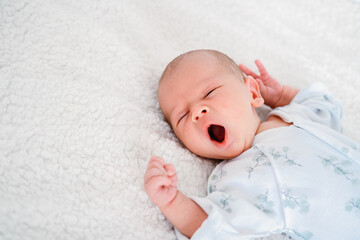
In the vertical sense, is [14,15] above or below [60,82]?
above

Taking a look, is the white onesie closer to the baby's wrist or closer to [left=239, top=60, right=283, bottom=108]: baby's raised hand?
the baby's wrist

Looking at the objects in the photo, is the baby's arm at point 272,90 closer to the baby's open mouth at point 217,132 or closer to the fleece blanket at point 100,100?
the fleece blanket at point 100,100

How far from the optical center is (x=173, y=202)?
895 mm

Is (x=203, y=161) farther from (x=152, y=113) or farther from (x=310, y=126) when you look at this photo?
(x=310, y=126)

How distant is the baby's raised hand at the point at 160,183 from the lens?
0.85 m

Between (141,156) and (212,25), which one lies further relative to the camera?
(212,25)

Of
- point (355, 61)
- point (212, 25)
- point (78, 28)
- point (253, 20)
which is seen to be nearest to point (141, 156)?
point (78, 28)

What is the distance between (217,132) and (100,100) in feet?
1.27

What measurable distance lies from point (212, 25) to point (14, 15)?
2.74 ft

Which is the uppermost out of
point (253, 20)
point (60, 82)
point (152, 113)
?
point (253, 20)

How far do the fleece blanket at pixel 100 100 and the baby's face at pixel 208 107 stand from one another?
7 cm

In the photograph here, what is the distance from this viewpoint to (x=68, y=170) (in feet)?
2.86

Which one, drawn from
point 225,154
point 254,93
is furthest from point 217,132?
point 254,93

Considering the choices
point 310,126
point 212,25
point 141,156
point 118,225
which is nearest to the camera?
point 118,225
